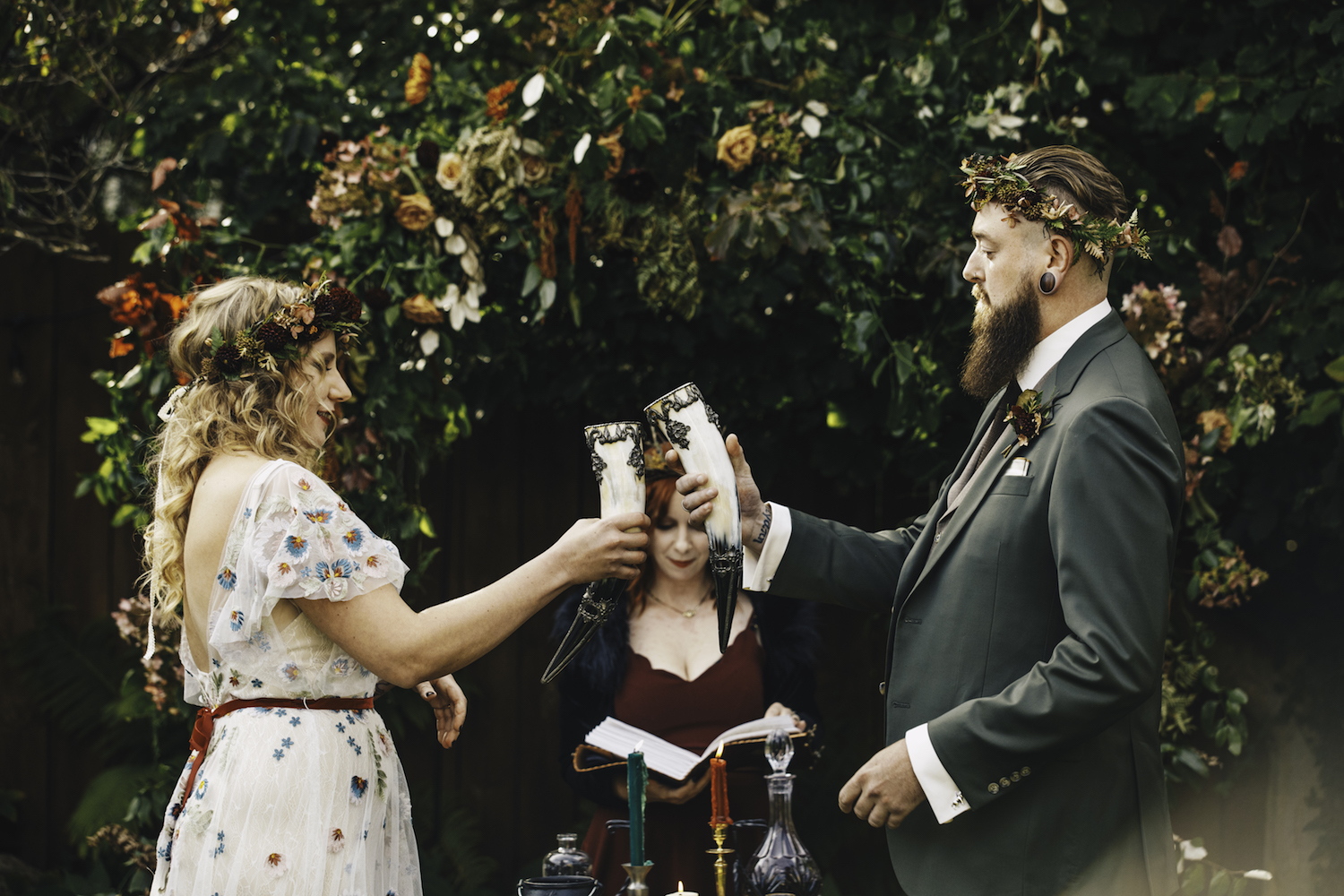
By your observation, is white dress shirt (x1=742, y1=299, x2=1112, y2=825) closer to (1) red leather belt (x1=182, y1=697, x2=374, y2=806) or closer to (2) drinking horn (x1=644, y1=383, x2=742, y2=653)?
(2) drinking horn (x1=644, y1=383, x2=742, y2=653)

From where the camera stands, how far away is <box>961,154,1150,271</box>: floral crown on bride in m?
1.80

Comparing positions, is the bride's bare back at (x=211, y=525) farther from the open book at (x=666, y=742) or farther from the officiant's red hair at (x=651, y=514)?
the officiant's red hair at (x=651, y=514)

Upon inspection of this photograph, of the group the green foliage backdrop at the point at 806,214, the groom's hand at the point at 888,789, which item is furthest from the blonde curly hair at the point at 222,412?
the groom's hand at the point at 888,789

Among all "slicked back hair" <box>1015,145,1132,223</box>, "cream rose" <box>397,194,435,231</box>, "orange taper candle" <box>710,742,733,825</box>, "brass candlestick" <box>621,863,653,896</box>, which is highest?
"cream rose" <box>397,194,435,231</box>

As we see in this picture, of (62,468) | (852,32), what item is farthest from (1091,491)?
Answer: (62,468)

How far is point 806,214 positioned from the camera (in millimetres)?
2758

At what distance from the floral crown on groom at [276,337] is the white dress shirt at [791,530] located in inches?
35.5

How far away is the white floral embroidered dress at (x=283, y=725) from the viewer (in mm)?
1768

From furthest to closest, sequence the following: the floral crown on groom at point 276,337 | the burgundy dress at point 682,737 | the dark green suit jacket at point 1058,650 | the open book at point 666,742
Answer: the burgundy dress at point 682,737
the open book at point 666,742
the floral crown on groom at point 276,337
the dark green suit jacket at point 1058,650

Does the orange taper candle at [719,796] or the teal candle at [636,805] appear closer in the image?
the teal candle at [636,805]

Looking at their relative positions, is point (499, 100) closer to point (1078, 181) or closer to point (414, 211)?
point (414, 211)

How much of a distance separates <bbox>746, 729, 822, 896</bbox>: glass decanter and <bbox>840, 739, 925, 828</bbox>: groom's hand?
0.44 metres

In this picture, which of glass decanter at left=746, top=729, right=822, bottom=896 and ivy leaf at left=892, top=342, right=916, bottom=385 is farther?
ivy leaf at left=892, top=342, right=916, bottom=385

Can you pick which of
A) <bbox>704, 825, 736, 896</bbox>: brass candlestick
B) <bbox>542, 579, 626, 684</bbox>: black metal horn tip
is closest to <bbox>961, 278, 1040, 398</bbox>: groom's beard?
<bbox>542, 579, 626, 684</bbox>: black metal horn tip
